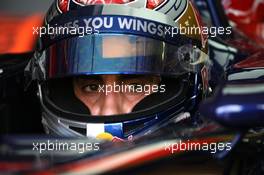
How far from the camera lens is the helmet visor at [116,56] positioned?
57.7 inches

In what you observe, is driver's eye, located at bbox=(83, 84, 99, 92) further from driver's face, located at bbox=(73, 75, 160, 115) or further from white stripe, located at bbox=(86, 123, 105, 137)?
white stripe, located at bbox=(86, 123, 105, 137)

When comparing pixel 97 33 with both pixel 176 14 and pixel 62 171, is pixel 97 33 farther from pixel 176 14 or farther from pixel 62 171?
pixel 62 171

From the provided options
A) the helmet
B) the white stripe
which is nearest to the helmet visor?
the helmet

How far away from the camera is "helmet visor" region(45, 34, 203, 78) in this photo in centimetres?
146

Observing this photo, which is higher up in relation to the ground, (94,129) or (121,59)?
(121,59)

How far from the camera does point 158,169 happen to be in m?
0.93

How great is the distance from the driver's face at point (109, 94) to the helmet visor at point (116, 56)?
8 cm

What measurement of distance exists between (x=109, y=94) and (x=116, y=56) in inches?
3.9

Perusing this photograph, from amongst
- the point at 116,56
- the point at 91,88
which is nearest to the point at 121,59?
the point at 116,56

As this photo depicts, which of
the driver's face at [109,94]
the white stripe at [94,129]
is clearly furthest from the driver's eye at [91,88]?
the white stripe at [94,129]

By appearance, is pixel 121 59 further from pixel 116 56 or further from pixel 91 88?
pixel 91 88

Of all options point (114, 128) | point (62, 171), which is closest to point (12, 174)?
point (62, 171)

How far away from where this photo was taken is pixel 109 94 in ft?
4.94

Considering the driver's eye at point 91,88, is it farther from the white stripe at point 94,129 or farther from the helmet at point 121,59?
the white stripe at point 94,129
